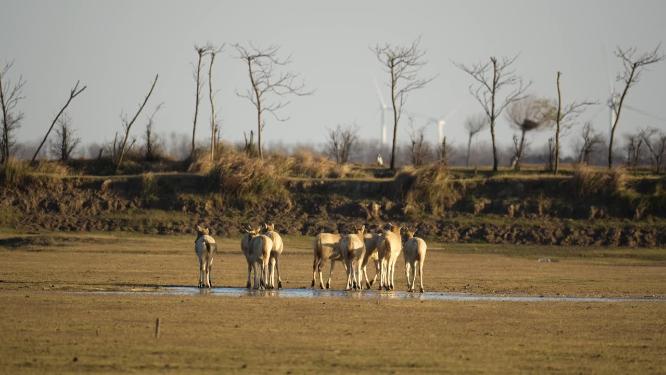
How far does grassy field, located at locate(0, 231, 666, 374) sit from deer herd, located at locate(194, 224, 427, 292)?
1.06m

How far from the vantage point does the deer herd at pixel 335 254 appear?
117 feet

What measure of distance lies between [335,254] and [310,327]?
12.2 m

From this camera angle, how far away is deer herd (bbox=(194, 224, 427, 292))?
3559 cm

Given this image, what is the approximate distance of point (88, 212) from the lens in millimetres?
66312

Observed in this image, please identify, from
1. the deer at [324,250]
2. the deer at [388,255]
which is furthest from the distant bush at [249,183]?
the deer at [388,255]

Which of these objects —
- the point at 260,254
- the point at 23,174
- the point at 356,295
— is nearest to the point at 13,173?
the point at 23,174

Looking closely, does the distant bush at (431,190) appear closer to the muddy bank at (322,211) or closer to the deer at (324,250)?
the muddy bank at (322,211)

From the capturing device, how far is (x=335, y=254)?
3788 cm

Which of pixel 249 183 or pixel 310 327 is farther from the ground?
pixel 249 183

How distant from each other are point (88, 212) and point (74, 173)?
914 cm

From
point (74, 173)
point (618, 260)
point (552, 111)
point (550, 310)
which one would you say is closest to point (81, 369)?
point (550, 310)

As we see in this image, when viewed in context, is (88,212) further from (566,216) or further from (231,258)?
(566,216)

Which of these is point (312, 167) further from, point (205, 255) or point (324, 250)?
point (205, 255)

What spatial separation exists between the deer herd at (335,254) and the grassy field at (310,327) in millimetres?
1056
